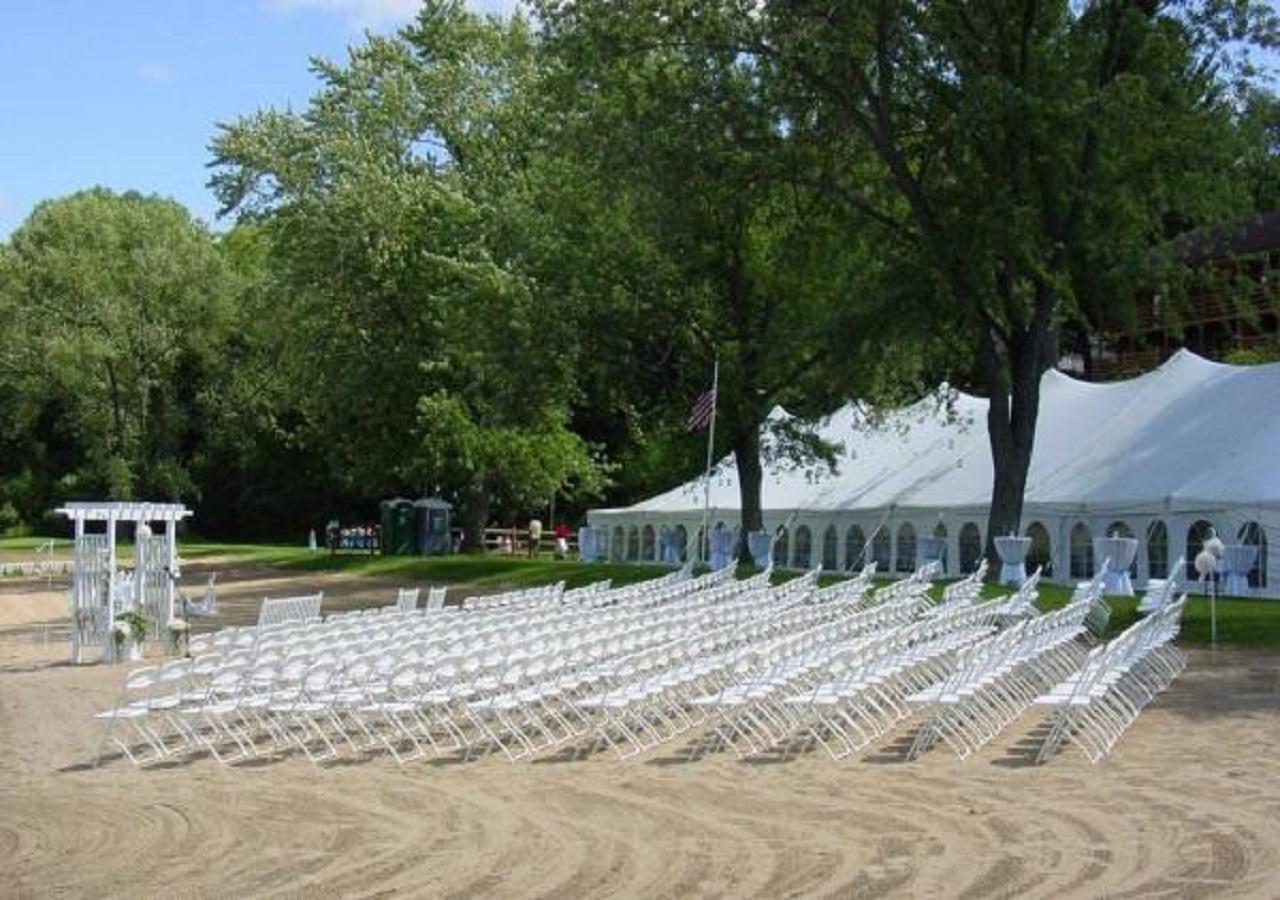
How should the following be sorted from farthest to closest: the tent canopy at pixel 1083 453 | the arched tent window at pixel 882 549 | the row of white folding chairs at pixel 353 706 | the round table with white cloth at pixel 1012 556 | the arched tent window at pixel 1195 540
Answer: the arched tent window at pixel 882 549, the tent canopy at pixel 1083 453, the round table with white cloth at pixel 1012 556, the arched tent window at pixel 1195 540, the row of white folding chairs at pixel 353 706

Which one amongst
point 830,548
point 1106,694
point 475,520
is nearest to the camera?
point 1106,694

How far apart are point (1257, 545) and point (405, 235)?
918 inches

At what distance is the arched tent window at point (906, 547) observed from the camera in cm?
3231

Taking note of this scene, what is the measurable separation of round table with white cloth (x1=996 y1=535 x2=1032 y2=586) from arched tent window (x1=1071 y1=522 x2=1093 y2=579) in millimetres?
2277

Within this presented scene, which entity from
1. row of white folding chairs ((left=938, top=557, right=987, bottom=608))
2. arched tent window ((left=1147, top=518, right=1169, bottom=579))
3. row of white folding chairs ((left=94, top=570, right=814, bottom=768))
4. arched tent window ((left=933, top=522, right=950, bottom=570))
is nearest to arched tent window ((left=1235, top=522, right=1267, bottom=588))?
arched tent window ((left=1147, top=518, right=1169, bottom=579))

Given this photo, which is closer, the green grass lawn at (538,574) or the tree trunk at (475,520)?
the green grass lawn at (538,574)

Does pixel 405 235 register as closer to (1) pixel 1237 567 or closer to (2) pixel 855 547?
(2) pixel 855 547

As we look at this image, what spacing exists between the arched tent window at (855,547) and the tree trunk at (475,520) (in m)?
15.3

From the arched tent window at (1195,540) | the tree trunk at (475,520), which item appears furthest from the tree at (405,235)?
the arched tent window at (1195,540)

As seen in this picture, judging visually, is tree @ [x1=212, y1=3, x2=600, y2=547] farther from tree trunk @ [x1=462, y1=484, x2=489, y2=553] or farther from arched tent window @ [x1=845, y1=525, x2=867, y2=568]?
arched tent window @ [x1=845, y1=525, x2=867, y2=568]

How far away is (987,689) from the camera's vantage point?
14164 millimetres

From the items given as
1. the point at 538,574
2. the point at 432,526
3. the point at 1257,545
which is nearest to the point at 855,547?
the point at 538,574

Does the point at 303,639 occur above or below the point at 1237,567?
below

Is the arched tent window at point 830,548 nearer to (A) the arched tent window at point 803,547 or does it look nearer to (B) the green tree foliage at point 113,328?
(A) the arched tent window at point 803,547
